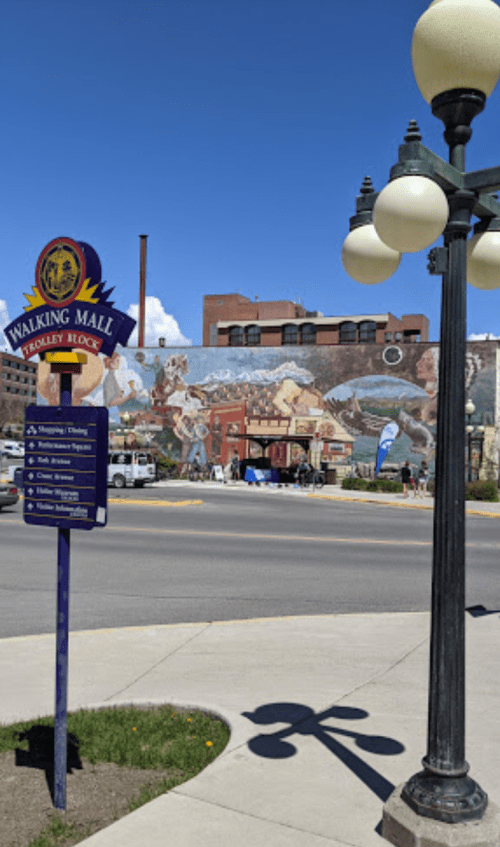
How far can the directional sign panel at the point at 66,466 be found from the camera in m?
4.09

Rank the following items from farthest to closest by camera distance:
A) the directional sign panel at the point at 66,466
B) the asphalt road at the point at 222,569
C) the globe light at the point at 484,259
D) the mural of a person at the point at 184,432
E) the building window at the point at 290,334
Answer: the building window at the point at 290,334 < the mural of a person at the point at 184,432 < the asphalt road at the point at 222,569 < the directional sign panel at the point at 66,466 < the globe light at the point at 484,259

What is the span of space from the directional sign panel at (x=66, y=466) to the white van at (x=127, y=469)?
106 feet

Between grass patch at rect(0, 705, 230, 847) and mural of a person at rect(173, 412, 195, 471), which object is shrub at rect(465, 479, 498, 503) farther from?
grass patch at rect(0, 705, 230, 847)

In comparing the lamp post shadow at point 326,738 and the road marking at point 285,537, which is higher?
the lamp post shadow at point 326,738

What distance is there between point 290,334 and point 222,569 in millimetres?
59872

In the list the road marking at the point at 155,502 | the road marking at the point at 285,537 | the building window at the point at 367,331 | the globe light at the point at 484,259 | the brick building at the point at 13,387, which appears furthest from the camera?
the brick building at the point at 13,387

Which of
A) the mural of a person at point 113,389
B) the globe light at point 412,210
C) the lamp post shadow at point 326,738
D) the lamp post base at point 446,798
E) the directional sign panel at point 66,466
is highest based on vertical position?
the mural of a person at point 113,389

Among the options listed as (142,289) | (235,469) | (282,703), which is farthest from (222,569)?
(142,289)

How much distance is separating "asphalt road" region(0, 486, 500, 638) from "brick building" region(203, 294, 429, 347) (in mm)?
45206

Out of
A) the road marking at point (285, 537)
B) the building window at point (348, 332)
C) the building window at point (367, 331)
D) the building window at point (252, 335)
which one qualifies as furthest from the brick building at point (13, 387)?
the road marking at point (285, 537)

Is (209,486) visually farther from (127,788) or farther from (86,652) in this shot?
(127,788)

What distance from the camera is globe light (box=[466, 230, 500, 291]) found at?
13.1 ft

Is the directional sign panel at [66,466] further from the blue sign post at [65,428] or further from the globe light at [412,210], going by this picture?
the globe light at [412,210]

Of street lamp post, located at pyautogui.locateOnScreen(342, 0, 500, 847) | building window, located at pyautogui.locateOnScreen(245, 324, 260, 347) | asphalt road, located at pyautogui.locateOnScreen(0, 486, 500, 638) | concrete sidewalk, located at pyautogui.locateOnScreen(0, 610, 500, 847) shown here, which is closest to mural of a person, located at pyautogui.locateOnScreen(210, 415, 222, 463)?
building window, located at pyautogui.locateOnScreen(245, 324, 260, 347)
